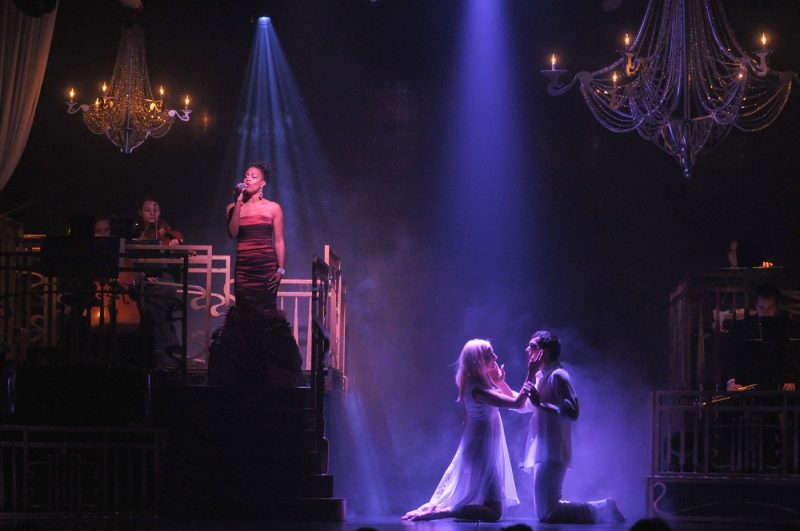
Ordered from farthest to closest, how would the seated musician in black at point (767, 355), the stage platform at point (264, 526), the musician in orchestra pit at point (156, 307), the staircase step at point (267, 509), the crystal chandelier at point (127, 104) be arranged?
1. the crystal chandelier at point (127, 104)
2. the musician in orchestra pit at point (156, 307)
3. the seated musician in black at point (767, 355)
4. the staircase step at point (267, 509)
5. the stage platform at point (264, 526)

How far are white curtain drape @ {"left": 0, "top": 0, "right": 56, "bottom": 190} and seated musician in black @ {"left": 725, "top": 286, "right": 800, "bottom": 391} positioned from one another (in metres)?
5.94

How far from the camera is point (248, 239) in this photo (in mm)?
9602

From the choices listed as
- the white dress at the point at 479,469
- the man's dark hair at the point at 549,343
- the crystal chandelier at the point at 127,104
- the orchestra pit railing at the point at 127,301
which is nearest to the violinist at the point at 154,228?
the orchestra pit railing at the point at 127,301

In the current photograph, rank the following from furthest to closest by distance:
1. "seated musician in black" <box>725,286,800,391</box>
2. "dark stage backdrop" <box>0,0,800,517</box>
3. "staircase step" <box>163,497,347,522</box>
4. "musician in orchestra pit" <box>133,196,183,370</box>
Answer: "dark stage backdrop" <box>0,0,800,517</box>
"musician in orchestra pit" <box>133,196,183,370</box>
"seated musician in black" <box>725,286,800,391</box>
"staircase step" <box>163,497,347,522</box>

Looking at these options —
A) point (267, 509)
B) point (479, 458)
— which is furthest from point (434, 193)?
point (267, 509)

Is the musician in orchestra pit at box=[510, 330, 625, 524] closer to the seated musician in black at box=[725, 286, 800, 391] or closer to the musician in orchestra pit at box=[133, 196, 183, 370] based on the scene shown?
the seated musician in black at box=[725, 286, 800, 391]

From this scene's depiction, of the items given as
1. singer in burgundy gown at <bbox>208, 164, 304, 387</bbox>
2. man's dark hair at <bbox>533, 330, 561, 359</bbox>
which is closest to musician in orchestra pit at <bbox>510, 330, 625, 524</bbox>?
man's dark hair at <bbox>533, 330, 561, 359</bbox>

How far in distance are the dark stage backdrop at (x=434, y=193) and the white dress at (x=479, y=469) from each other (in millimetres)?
3187

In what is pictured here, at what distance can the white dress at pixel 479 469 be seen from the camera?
9.14 metres

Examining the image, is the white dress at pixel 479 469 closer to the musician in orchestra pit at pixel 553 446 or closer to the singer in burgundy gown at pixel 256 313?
the musician in orchestra pit at pixel 553 446

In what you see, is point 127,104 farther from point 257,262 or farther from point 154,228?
point 257,262

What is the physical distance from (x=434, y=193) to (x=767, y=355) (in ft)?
16.9

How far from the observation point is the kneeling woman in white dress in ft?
29.9

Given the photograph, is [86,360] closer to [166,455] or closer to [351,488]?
[166,455]
